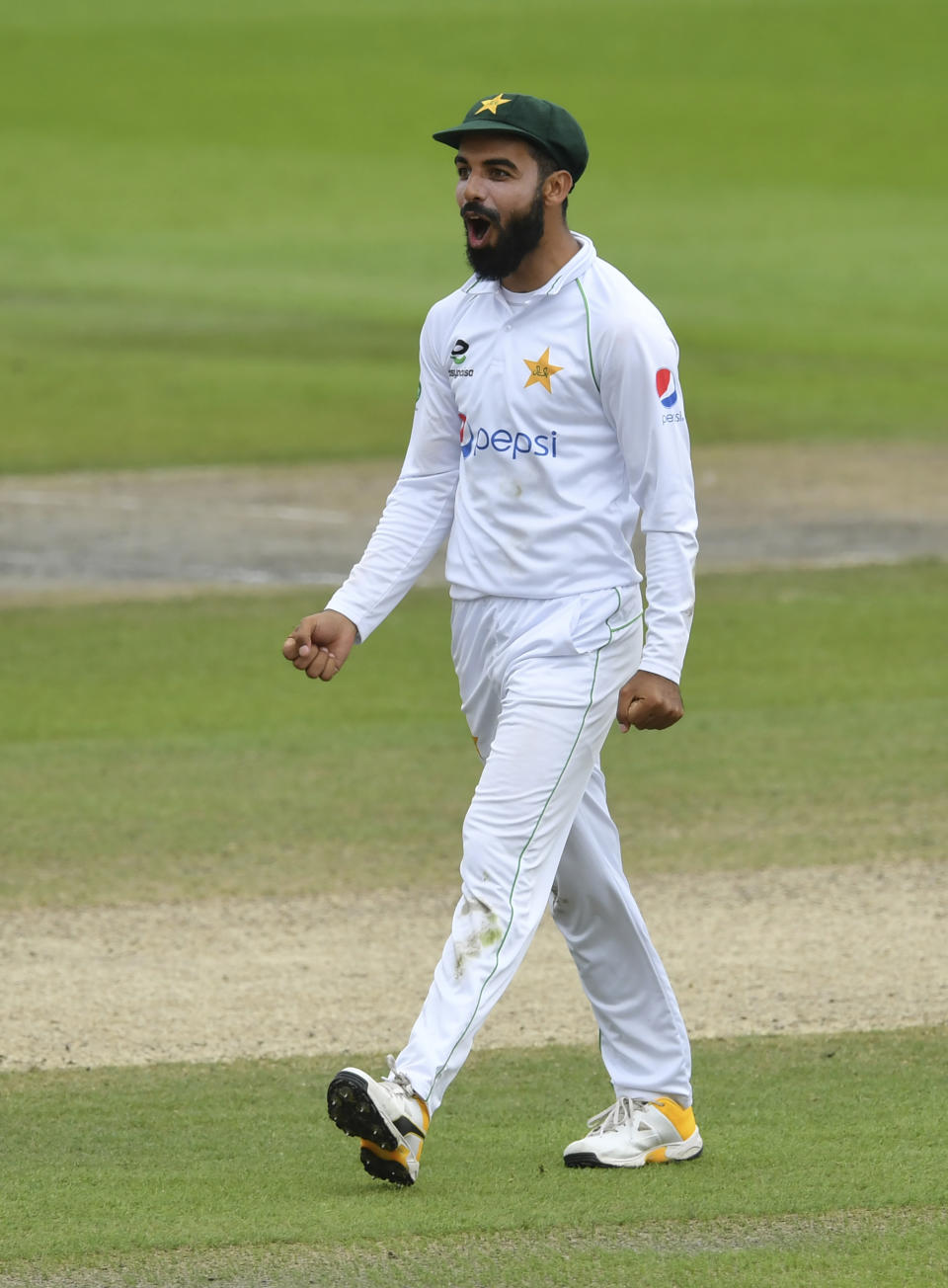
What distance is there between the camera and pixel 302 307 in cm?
3488

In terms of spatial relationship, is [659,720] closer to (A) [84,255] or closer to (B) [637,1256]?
(B) [637,1256]

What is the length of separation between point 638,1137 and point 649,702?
1.12 m

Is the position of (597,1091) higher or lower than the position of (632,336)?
lower

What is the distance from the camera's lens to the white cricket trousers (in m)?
5.14

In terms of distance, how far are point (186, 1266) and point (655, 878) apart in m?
4.43

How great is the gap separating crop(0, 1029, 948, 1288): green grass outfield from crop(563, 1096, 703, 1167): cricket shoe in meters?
0.05

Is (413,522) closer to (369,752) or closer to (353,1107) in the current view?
(353,1107)

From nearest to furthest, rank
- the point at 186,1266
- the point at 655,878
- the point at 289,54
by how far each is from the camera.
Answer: the point at 186,1266, the point at 655,878, the point at 289,54

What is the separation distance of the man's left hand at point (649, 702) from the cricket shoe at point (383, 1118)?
931 mm

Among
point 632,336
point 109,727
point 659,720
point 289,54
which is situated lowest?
point 109,727

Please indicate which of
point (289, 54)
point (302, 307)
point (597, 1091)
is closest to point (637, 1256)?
point (597, 1091)

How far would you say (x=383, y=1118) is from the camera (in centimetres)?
490

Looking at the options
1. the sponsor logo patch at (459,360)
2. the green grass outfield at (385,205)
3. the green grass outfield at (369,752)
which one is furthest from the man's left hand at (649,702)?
the green grass outfield at (385,205)

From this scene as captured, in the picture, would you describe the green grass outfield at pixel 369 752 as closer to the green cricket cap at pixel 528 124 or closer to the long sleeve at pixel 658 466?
the long sleeve at pixel 658 466
